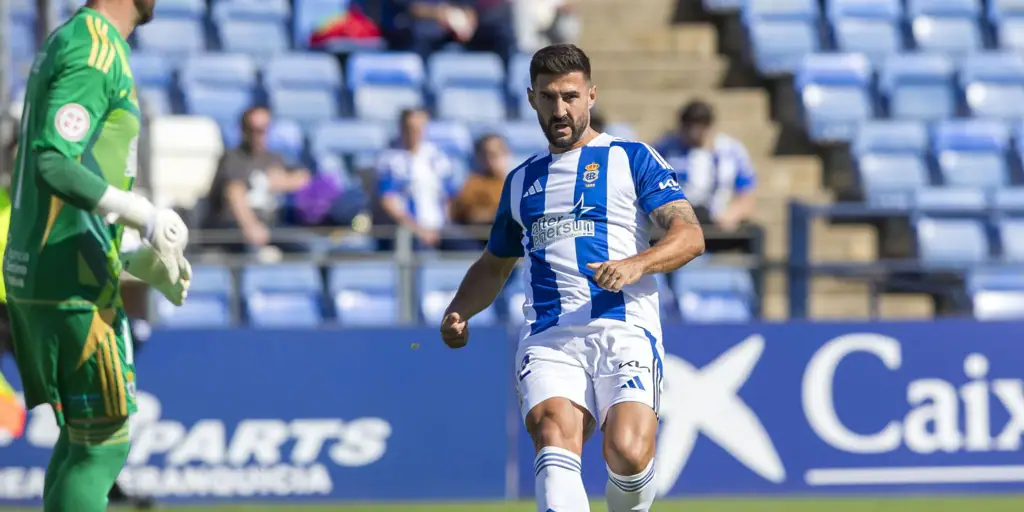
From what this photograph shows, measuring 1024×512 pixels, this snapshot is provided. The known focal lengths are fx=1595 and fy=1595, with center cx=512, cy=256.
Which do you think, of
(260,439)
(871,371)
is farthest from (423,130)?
(871,371)

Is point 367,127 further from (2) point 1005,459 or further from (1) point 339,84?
(2) point 1005,459

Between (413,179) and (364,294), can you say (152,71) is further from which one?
(364,294)

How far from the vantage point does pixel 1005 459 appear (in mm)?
9836

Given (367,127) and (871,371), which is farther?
(367,127)

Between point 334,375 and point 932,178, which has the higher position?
point 932,178

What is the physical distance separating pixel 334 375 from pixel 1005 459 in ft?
13.6

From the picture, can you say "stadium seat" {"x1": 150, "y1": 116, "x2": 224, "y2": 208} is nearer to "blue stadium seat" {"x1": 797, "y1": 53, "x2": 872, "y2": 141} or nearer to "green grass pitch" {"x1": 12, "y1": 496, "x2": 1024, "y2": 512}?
"green grass pitch" {"x1": 12, "y1": 496, "x2": 1024, "y2": 512}

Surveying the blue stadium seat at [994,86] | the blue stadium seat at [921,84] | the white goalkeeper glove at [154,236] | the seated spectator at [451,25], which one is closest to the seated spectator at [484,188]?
the seated spectator at [451,25]

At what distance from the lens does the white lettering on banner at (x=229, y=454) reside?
30.8ft

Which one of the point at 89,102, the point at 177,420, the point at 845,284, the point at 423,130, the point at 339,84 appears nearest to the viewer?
the point at 89,102

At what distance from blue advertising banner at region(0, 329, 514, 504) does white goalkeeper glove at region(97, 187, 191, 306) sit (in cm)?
448

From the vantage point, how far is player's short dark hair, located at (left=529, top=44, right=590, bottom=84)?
18.4ft

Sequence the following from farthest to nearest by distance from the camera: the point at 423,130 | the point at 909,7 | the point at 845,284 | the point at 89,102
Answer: the point at 909,7, the point at 845,284, the point at 423,130, the point at 89,102

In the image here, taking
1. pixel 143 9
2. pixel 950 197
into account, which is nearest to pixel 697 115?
pixel 950 197
